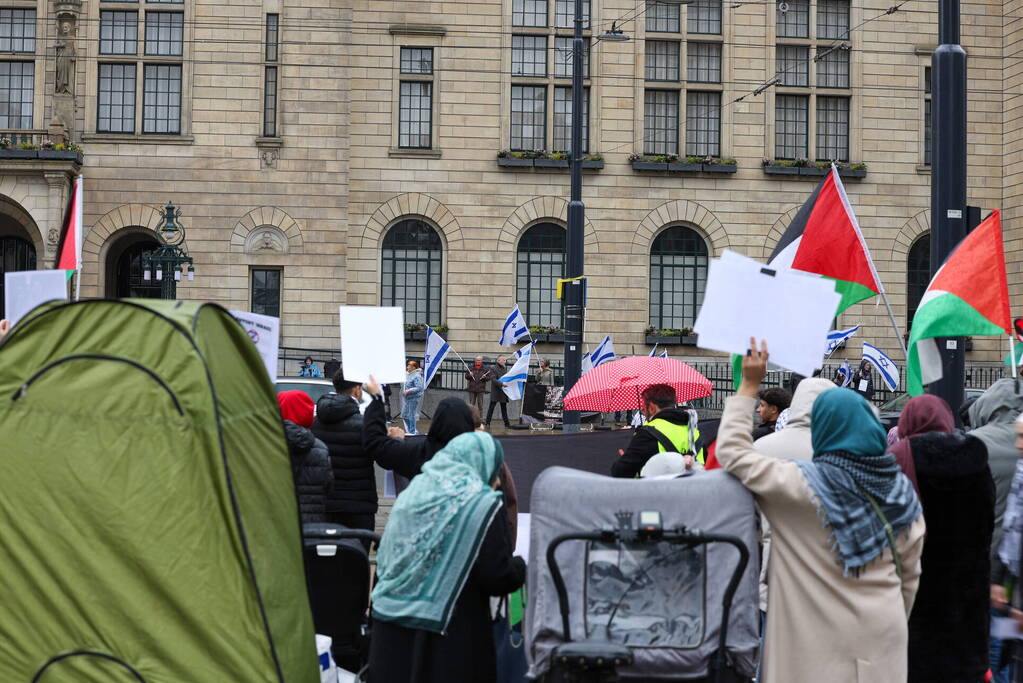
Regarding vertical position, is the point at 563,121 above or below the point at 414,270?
above

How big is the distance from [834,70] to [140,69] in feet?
60.5

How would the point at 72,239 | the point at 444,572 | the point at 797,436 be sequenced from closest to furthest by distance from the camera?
the point at 444,572 → the point at 797,436 → the point at 72,239

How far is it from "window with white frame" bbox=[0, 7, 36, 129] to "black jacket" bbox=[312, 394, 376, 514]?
2518 cm

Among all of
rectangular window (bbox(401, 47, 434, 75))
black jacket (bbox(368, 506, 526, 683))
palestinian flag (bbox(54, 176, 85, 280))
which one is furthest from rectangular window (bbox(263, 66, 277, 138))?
black jacket (bbox(368, 506, 526, 683))

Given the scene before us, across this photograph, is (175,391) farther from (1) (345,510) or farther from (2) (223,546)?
(1) (345,510)

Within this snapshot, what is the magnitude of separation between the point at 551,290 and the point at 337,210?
5998 mm

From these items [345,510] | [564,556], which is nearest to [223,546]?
[564,556]

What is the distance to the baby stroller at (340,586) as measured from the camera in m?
5.94

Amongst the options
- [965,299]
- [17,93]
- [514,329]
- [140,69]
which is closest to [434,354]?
[514,329]

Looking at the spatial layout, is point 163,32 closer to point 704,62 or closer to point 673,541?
point 704,62

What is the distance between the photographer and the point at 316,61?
3089 centimetres

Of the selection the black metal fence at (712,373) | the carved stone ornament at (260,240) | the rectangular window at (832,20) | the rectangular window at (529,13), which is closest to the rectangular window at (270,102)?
the carved stone ornament at (260,240)

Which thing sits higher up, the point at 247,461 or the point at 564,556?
the point at 247,461

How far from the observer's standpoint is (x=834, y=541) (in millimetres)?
4875
